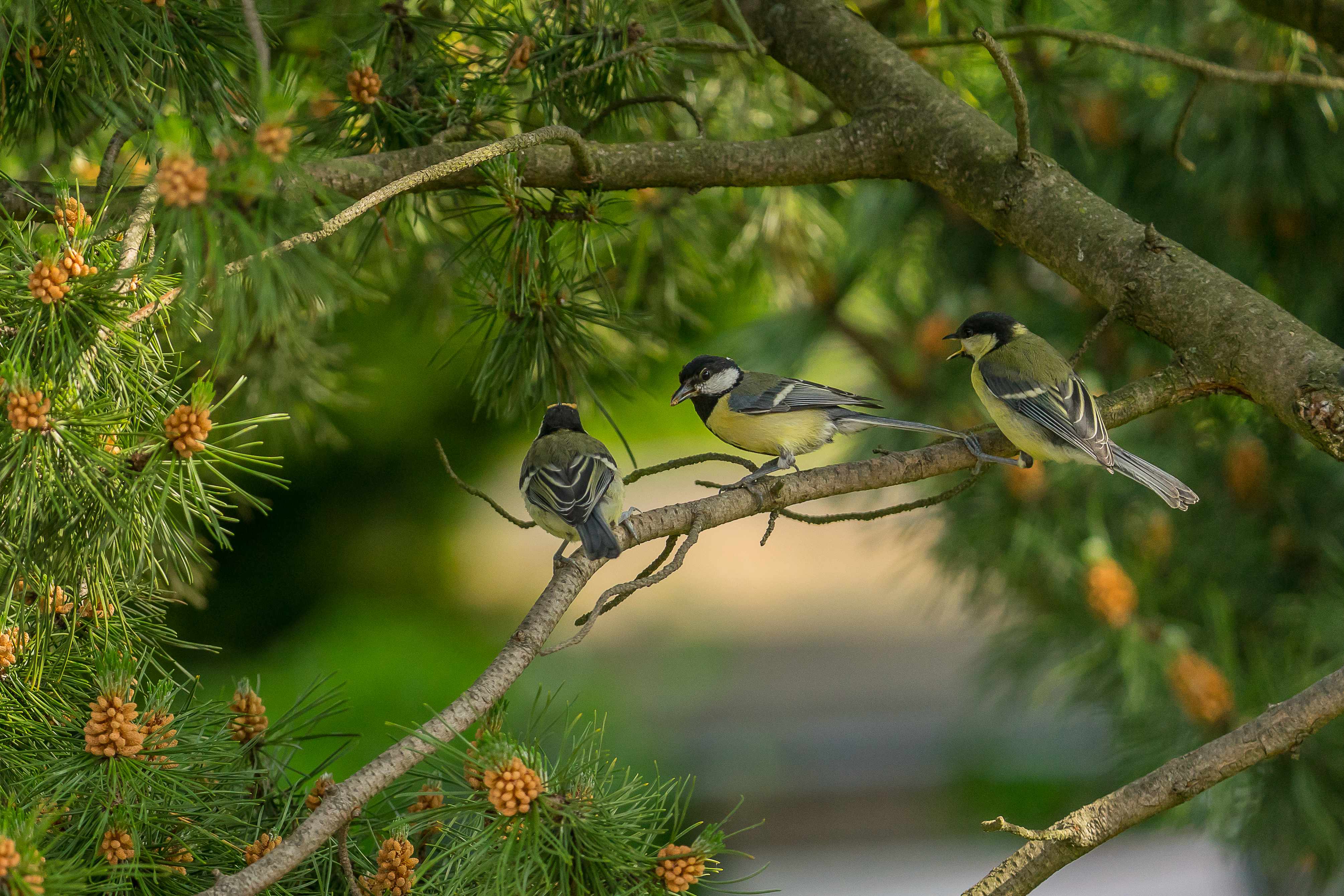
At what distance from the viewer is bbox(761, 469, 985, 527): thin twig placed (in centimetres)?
125

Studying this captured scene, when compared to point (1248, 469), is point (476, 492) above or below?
above

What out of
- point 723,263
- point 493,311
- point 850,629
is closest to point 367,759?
point 723,263

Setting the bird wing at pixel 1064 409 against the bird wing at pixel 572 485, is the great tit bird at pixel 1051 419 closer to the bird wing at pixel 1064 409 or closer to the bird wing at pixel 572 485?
the bird wing at pixel 1064 409

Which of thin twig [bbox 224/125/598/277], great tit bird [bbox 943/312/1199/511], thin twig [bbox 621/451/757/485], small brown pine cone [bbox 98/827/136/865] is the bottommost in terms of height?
small brown pine cone [bbox 98/827/136/865]

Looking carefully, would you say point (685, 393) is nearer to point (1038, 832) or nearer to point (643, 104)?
point (643, 104)

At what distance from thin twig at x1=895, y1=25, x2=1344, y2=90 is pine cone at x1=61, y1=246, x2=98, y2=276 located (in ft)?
3.75

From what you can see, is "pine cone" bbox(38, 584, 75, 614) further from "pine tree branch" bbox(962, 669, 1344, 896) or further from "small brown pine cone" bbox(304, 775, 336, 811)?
"pine tree branch" bbox(962, 669, 1344, 896)

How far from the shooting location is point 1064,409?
1470 millimetres

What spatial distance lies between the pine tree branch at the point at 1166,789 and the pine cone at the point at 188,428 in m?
0.73

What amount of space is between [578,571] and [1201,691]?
4.61 feet

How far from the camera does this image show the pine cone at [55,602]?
3.12 ft

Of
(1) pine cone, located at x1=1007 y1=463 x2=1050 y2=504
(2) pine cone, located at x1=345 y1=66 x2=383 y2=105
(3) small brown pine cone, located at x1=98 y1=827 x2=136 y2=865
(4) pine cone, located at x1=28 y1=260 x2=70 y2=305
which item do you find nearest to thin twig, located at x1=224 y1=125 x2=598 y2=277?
(4) pine cone, located at x1=28 y1=260 x2=70 y2=305

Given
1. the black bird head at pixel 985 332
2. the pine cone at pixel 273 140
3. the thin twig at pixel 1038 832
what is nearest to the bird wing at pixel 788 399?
the black bird head at pixel 985 332

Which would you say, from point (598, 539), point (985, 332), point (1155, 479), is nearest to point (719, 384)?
point (985, 332)
